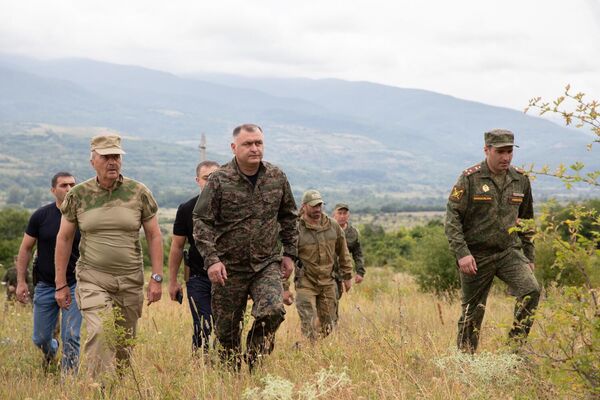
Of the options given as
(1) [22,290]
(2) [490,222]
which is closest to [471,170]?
(2) [490,222]

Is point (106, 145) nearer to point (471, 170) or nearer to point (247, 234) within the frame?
point (247, 234)

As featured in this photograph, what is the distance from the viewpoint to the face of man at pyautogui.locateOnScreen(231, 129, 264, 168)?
6.34 metres

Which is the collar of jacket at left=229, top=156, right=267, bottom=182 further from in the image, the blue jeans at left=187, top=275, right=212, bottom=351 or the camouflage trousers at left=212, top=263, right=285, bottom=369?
the blue jeans at left=187, top=275, right=212, bottom=351

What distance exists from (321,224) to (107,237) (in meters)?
3.27

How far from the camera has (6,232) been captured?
40.6 m

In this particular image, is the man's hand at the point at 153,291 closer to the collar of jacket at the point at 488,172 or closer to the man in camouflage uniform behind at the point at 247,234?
the man in camouflage uniform behind at the point at 247,234

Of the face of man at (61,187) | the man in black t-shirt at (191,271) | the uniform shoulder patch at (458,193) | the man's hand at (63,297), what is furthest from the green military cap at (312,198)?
the man's hand at (63,297)

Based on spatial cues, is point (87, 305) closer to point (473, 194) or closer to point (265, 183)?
point (265, 183)

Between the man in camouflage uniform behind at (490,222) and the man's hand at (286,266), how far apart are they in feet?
4.67

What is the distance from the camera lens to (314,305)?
9.06 meters

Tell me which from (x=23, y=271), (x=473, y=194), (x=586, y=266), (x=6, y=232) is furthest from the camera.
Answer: (x=6, y=232)

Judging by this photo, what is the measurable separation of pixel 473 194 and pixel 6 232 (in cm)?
3743

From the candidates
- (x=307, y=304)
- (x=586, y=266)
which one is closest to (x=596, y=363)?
(x=586, y=266)

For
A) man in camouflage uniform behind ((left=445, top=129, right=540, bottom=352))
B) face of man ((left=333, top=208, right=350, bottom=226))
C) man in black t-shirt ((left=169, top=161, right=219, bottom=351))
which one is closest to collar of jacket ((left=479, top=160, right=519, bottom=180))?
man in camouflage uniform behind ((left=445, top=129, right=540, bottom=352))
